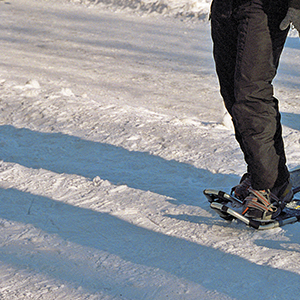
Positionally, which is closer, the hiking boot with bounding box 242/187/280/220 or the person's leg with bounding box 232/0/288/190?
the person's leg with bounding box 232/0/288/190

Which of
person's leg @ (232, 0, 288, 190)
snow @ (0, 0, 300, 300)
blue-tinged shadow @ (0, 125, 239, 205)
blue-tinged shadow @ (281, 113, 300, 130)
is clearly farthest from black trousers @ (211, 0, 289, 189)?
blue-tinged shadow @ (281, 113, 300, 130)

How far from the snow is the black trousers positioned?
44cm

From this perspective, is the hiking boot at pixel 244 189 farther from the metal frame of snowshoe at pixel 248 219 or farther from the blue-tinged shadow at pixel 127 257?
the blue-tinged shadow at pixel 127 257

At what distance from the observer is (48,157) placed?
366 cm

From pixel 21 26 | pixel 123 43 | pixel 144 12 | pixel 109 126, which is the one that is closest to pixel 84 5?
pixel 144 12

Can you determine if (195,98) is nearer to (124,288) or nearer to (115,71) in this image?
(115,71)

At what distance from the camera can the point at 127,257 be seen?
2301 millimetres

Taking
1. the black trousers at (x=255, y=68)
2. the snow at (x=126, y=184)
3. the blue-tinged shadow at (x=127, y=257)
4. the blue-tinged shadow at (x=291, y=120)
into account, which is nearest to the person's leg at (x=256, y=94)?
the black trousers at (x=255, y=68)

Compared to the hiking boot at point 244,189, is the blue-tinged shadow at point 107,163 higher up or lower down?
lower down

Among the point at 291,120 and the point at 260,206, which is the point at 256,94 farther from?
the point at 291,120

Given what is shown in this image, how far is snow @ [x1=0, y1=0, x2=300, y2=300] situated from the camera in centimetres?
212

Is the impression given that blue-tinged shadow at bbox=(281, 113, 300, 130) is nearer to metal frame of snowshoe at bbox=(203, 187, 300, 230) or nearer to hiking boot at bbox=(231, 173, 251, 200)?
hiking boot at bbox=(231, 173, 251, 200)

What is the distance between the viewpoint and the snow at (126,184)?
212cm

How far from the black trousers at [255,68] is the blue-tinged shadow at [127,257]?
56 centimetres
